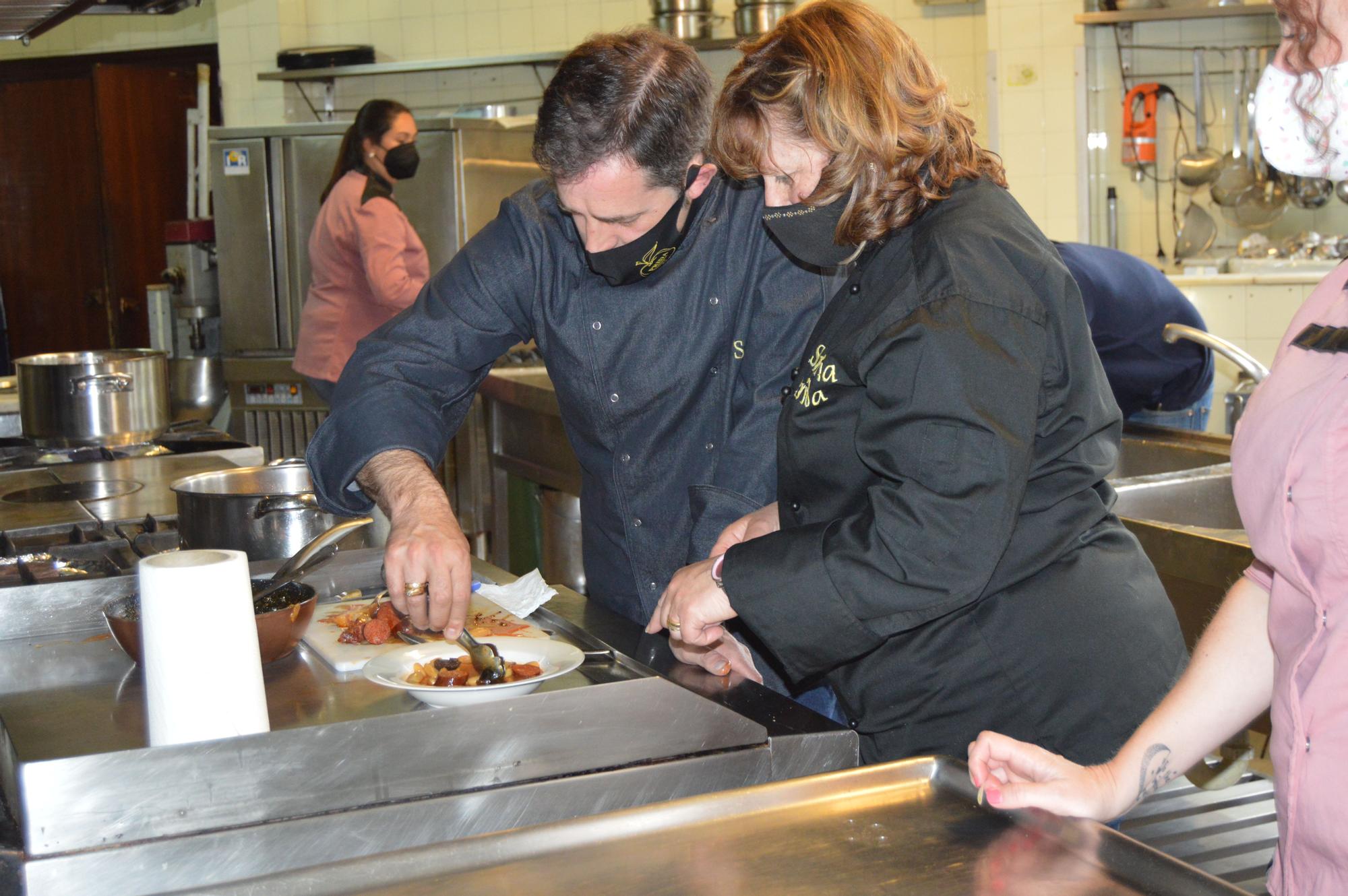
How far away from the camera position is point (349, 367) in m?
1.73

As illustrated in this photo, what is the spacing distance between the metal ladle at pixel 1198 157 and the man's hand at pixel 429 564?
17.5 ft

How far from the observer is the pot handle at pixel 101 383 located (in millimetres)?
2820

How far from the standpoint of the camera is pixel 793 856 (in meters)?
0.92

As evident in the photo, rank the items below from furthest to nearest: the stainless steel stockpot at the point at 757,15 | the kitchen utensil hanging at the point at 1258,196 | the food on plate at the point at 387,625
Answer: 1. the kitchen utensil hanging at the point at 1258,196
2. the stainless steel stockpot at the point at 757,15
3. the food on plate at the point at 387,625

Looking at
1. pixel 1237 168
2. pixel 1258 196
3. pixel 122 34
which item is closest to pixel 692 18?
pixel 1237 168

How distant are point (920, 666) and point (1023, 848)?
16.5 inches

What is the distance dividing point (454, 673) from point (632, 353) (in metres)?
0.62

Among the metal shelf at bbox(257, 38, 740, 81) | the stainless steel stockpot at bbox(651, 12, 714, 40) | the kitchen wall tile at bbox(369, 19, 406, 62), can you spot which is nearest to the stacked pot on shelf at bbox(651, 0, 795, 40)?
the stainless steel stockpot at bbox(651, 12, 714, 40)

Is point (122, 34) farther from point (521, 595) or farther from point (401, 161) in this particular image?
point (521, 595)

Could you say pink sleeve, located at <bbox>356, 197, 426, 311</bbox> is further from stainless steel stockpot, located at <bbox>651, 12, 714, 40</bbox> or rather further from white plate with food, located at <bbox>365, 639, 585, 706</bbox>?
white plate with food, located at <bbox>365, 639, 585, 706</bbox>

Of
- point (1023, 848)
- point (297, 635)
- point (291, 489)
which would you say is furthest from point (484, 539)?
point (1023, 848)

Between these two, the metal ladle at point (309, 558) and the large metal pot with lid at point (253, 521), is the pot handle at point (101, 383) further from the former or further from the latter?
the metal ladle at point (309, 558)

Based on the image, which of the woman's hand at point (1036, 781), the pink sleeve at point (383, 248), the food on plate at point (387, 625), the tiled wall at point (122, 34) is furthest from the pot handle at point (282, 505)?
the tiled wall at point (122, 34)

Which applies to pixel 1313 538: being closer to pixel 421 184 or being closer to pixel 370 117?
pixel 370 117
